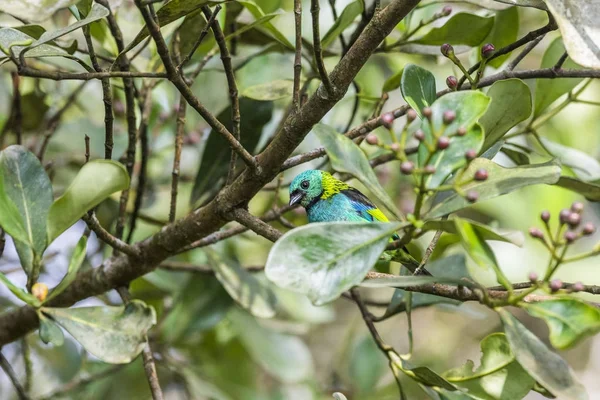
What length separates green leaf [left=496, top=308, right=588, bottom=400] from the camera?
97cm

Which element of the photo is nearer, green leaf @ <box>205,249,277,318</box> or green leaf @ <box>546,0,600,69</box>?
green leaf @ <box>546,0,600,69</box>

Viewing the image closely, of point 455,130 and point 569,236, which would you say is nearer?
point 569,236

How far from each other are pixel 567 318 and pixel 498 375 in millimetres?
311

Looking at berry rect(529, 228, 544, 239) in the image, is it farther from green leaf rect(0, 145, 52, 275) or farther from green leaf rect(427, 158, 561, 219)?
green leaf rect(0, 145, 52, 275)

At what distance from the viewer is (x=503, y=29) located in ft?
5.59

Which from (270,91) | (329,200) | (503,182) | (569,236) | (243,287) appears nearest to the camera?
(569,236)

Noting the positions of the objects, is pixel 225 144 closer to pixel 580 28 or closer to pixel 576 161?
pixel 576 161

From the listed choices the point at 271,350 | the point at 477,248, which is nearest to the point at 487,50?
the point at 477,248

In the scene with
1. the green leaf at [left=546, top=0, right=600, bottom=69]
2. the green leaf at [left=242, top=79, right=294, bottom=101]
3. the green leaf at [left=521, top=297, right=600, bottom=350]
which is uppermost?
the green leaf at [left=546, top=0, right=600, bottom=69]

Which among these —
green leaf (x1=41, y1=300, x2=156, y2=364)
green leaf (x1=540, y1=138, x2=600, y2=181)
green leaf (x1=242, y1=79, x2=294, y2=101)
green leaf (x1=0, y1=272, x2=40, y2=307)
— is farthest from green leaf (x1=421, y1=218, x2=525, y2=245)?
green leaf (x1=540, y1=138, x2=600, y2=181)

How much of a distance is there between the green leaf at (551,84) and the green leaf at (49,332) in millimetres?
1222

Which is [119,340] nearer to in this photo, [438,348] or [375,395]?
[375,395]

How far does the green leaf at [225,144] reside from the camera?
188cm

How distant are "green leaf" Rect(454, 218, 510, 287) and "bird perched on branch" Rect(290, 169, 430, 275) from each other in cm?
119
